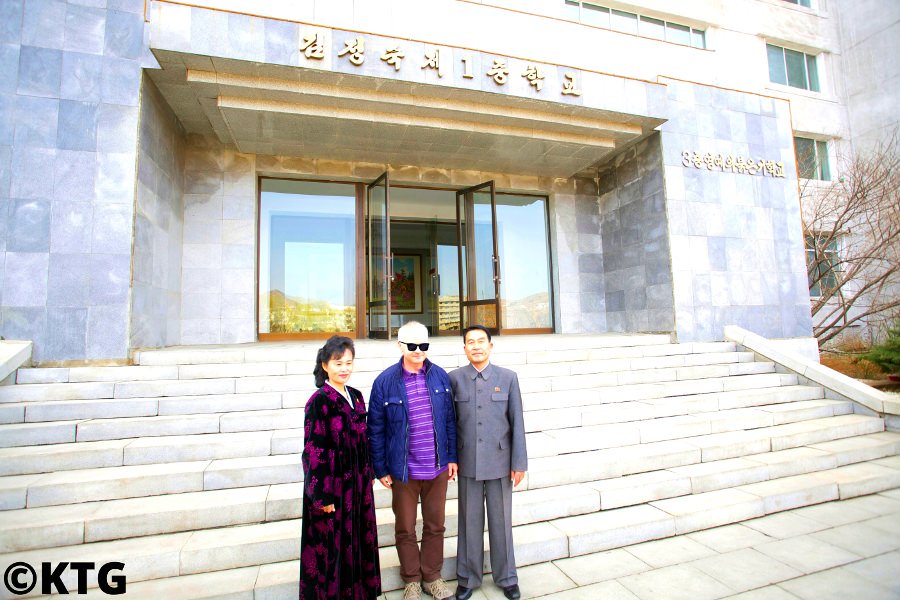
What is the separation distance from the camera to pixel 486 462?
8.97ft

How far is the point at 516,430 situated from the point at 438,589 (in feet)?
3.38

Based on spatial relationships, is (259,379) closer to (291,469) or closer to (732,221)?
(291,469)

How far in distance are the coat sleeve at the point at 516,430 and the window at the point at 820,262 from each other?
39.1ft

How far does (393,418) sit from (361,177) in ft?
21.7

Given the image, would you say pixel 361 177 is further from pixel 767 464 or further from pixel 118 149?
pixel 767 464

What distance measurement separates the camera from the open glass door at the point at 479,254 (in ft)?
28.3

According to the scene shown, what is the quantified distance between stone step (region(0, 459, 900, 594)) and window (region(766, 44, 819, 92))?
13.9m

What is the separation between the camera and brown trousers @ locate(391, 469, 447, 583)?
266cm

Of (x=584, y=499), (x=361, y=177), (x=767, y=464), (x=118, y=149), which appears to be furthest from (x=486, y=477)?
(x=361, y=177)

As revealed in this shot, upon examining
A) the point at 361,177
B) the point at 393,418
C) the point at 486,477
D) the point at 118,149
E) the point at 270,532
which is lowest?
the point at 270,532

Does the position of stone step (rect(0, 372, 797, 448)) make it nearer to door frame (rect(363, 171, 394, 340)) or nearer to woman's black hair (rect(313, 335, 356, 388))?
woman's black hair (rect(313, 335, 356, 388))

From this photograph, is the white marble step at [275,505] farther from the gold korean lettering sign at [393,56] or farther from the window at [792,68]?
the window at [792,68]

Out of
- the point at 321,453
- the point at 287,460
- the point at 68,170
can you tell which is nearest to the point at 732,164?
the point at 287,460

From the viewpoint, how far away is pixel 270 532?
3031mm
